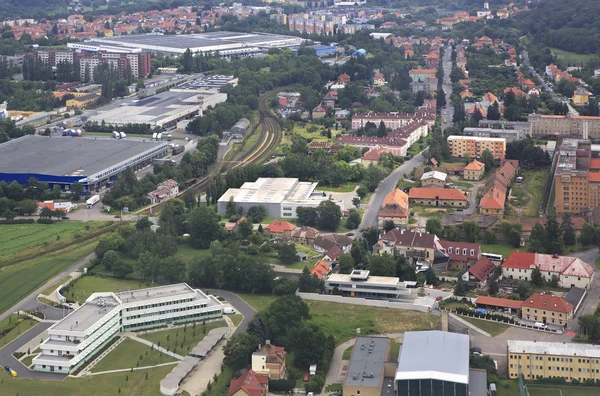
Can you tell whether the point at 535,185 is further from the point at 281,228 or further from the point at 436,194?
the point at 281,228

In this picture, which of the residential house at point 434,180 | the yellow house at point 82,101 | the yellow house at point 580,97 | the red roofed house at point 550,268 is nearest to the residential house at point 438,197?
the residential house at point 434,180

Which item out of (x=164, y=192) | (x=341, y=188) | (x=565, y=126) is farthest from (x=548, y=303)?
(x=565, y=126)

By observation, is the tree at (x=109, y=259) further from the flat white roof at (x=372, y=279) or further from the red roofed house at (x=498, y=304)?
the red roofed house at (x=498, y=304)

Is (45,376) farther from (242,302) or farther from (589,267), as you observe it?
(589,267)

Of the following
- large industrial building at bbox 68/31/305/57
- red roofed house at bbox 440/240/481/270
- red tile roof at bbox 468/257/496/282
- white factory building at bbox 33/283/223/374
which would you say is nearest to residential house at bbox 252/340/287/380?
white factory building at bbox 33/283/223/374

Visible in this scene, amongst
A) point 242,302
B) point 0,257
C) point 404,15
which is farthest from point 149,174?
point 404,15

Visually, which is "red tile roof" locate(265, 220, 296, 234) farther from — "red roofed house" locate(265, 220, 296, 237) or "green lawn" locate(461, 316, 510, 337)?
"green lawn" locate(461, 316, 510, 337)

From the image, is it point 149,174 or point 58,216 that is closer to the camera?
point 58,216
